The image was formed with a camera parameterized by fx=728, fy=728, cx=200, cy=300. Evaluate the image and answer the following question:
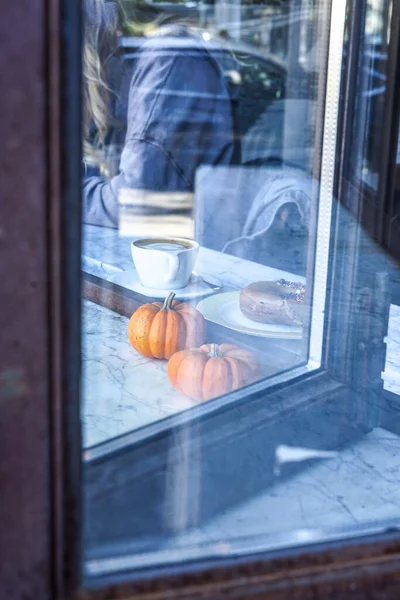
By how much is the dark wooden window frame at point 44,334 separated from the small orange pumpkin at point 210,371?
30 cm

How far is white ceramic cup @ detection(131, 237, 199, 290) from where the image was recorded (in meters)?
0.95

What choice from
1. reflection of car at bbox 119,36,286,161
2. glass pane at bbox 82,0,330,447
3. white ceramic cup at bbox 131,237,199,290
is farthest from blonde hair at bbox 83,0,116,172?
reflection of car at bbox 119,36,286,161

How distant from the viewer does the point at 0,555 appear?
0.37 meters

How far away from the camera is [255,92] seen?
10.1 feet

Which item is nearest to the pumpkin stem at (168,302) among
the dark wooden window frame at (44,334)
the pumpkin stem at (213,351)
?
the pumpkin stem at (213,351)

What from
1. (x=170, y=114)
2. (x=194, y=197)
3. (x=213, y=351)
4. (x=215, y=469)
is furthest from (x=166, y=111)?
(x=215, y=469)

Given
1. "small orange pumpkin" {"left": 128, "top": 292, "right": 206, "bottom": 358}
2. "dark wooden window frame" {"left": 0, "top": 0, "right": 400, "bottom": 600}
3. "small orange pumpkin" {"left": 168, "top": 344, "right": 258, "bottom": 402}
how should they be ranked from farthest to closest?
"small orange pumpkin" {"left": 128, "top": 292, "right": 206, "bottom": 358}, "small orange pumpkin" {"left": 168, "top": 344, "right": 258, "bottom": 402}, "dark wooden window frame" {"left": 0, "top": 0, "right": 400, "bottom": 600}

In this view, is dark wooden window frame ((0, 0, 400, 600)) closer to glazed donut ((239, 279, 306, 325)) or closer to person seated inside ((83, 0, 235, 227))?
glazed donut ((239, 279, 306, 325))

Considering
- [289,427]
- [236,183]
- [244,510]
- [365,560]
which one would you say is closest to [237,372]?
[289,427]

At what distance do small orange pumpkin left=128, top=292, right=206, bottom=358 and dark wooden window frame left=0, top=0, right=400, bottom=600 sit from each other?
1.37 feet

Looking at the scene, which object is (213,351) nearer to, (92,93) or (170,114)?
(92,93)

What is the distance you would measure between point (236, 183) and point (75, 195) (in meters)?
1.89

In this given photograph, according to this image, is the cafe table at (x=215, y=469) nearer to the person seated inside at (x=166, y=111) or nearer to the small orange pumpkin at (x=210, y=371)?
the small orange pumpkin at (x=210, y=371)

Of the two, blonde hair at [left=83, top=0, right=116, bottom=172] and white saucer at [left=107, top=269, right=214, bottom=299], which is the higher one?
blonde hair at [left=83, top=0, right=116, bottom=172]
